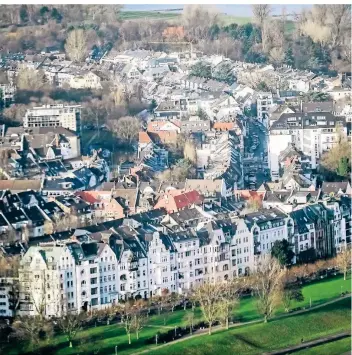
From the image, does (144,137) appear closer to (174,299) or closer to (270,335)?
(174,299)

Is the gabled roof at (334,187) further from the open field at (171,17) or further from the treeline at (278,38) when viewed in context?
the treeline at (278,38)

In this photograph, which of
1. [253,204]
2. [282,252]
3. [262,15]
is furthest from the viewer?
[262,15]

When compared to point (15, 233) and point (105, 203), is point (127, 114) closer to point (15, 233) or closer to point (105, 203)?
point (105, 203)

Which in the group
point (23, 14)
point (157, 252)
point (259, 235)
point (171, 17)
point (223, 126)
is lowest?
point (223, 126)

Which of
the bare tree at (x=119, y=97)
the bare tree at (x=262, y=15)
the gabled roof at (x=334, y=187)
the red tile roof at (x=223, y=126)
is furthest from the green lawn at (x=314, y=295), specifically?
the bare tree at (x=262, y=15)

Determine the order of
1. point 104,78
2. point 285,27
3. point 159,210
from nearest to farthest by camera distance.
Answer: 1. point 159,210
2. point 104,78
3. point 285,27

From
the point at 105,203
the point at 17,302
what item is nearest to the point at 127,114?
the point at 105,203

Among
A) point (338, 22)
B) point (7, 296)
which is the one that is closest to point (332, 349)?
point (7, 296)
